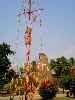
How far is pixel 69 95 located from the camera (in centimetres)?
7662

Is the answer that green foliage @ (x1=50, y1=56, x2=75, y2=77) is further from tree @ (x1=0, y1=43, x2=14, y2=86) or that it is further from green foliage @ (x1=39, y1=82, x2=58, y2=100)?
green foliage @ (x1=39, y1=82, x2=58, y2=100)

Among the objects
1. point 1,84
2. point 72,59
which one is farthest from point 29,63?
point 72,59

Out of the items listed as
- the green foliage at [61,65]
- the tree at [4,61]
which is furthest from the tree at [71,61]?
the tree at [4,61]

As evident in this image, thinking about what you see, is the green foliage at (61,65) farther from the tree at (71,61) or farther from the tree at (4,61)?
the tree at (4,61)

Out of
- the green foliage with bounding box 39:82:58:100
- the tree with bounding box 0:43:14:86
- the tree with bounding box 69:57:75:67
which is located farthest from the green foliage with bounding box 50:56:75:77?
the green foliage with bounding box 39:82:58:100

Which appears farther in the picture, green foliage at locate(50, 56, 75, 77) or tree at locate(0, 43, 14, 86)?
green foliage at locate(50, 56, 75, 77)

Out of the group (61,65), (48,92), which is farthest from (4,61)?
(48,92)

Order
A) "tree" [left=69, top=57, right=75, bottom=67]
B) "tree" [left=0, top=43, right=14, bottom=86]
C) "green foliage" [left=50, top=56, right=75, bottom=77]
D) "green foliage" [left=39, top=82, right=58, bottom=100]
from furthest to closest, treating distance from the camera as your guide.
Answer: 1. "tree" [left=69, top=57, right=75, bottom=67]
2. "green foliage" [left=50, top=56, right=75, bottom=77]
3. "tree" [left=0, top=43, right=14, bottom=86]
4. "green foliage" [left=39, top=82, right=58, bottom=100]

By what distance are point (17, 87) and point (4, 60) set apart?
6451 cm

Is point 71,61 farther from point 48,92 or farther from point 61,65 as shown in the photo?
point 48,92

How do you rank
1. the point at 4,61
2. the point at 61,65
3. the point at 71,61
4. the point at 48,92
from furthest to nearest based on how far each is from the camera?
the point at 71,61 < the point at 61,65 < the point at 4,61 < the point at 48,92

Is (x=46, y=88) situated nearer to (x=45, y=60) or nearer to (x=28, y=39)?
(x=45, y=60)

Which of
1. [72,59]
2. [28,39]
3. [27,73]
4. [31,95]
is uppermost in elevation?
[72,59]

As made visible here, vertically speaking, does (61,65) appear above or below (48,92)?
above
